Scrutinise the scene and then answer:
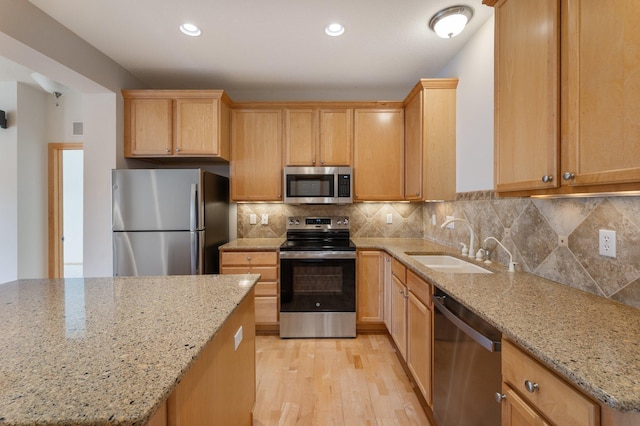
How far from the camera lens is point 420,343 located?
6.13 ft

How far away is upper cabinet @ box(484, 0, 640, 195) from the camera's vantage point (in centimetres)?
88

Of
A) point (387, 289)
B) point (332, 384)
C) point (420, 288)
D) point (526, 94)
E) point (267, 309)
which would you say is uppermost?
point (526, 94)

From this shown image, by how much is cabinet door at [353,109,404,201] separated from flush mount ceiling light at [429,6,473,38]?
107 centimetres

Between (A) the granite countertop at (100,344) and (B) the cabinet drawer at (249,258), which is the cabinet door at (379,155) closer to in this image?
(B) the cabinet drawer at (249,258)

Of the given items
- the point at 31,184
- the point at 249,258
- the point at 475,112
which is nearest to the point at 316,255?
the point at 249,258

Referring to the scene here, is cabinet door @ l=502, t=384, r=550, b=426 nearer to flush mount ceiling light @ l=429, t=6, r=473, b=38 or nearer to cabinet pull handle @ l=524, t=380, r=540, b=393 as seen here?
cabinet pull handle @ l=524, t=380, r=540, b=393

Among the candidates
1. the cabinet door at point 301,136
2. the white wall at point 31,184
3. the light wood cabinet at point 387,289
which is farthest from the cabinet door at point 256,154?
the white wall at point 31,184

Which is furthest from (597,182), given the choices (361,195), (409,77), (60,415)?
(409,77)

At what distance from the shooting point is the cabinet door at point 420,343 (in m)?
1.72

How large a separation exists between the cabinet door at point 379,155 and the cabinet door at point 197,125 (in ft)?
4.77

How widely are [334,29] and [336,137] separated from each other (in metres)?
1.11

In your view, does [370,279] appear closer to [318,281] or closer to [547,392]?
[318,281]

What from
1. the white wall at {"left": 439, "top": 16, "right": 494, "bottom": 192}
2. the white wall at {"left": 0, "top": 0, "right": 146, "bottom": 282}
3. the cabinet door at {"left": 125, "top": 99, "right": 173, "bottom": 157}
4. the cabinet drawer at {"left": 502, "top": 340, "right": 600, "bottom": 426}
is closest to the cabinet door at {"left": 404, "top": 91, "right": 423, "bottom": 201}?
the white wall at {"left": 439, "top": 16, "right": 494, "bottom": 192}

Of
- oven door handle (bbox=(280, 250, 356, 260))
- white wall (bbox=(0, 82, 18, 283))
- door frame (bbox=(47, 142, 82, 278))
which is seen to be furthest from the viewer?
door frame (bbox=(47, 142, 82, 278))
